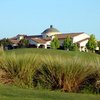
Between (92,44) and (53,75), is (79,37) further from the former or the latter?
(53,75)

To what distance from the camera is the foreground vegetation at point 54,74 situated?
13828mm

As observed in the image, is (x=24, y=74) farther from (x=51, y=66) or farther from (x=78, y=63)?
(x=78, y=63)

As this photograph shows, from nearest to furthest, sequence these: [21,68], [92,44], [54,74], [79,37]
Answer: [54,74]
[21,68]
[92,44]
[79,37]

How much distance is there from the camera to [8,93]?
11.3 meters

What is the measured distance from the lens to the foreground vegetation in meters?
13.8

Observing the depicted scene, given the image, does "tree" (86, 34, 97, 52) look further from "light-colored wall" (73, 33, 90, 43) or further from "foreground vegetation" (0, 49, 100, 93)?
"foreground vegetation" (0, 49, 100, 93)

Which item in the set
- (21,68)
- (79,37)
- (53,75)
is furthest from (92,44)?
(53,75)

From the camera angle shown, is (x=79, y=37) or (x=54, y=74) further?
(x=79, y=37)

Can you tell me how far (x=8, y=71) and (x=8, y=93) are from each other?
3.65 meters

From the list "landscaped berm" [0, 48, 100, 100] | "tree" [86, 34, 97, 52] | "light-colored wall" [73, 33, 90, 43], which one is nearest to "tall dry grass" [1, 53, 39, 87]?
"landscaped berm" [0, 48, 100, 100]

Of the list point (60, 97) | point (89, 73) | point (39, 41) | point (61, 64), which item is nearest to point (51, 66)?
point (61, 64)

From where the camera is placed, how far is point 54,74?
552 inches

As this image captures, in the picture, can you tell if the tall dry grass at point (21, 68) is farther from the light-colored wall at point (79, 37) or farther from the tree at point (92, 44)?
the light-colored wall at point (79, 37)

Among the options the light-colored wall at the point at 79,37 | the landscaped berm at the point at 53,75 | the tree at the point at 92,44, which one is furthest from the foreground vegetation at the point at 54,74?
the light-colored wall at the point at 79,37
